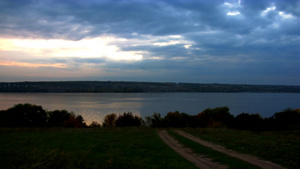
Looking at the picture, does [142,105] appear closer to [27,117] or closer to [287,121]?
[27,117]

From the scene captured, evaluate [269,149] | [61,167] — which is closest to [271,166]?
[269,149]

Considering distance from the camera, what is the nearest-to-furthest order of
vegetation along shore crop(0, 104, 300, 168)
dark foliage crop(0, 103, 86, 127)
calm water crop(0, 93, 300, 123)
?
vegetation along shore crop(0, 104, 300, 168) → dark foliage crop(0, 103, 86, 127) → calm water crop(0, 93, 300, 123)

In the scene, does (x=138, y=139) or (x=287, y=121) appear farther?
(x=287, y=121)

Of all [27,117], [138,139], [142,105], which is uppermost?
[138,139]

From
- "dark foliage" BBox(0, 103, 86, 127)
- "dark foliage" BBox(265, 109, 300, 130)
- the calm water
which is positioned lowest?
the calm water

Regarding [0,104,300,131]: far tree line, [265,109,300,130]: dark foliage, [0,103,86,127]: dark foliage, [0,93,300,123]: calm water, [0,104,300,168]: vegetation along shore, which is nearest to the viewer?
[0,104,300,168]: vegetation along shore

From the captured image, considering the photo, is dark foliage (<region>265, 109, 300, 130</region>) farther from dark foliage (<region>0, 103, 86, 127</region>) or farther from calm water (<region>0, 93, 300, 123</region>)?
calm water (<region>0, 93, 300, 123</region>)

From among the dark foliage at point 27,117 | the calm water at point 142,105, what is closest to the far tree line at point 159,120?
the dark foliage at point 27,117

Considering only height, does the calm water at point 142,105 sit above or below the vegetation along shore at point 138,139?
below

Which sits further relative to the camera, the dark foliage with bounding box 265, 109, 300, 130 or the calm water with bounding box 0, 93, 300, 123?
the calm water with bounding box 0, 93, 300, 123

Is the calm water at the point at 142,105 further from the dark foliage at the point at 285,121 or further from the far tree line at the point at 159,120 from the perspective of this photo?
the dark foliage at the point at 285,121

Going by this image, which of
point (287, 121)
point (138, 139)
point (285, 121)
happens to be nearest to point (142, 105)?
point (285, 121)

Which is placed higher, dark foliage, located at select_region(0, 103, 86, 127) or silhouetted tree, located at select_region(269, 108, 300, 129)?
silhouetted tree, located at select_region(269, 108, 300, 129)

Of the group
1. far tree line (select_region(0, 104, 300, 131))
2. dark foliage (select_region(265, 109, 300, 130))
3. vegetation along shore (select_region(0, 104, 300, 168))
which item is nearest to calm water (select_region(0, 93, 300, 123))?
far tree line (select_region(0, 104, 300, 131))
